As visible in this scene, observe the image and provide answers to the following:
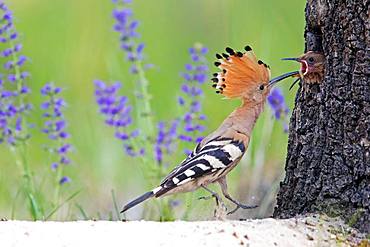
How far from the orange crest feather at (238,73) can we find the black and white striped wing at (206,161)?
22cm

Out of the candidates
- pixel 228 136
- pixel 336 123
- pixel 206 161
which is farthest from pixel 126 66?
pixel 336 123

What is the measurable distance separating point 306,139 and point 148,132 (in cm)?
147

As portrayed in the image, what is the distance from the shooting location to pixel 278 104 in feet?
16.4

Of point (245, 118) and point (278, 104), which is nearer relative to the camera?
point (245, 118)

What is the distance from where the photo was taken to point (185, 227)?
10.7 feet

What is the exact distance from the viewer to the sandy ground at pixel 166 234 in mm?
3164

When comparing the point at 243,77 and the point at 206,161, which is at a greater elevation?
the point at 243,77

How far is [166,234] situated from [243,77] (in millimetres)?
906

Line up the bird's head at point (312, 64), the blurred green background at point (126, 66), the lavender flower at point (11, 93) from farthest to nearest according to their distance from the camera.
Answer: the blurred green background at point (126, 66)
the lavender flower at point (11, 93)
the bird's head at point (312, 64)

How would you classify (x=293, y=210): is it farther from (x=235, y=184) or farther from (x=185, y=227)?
(x=235, y=184)

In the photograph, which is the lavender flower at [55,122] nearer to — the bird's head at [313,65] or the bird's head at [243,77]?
the bird's head at [243,77]

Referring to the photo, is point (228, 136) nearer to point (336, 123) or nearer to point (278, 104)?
point (336, 123)

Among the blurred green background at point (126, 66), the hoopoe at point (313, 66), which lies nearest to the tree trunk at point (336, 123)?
the hoopoe at point (313, 66)

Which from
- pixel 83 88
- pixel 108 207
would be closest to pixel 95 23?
pixel 83 88
